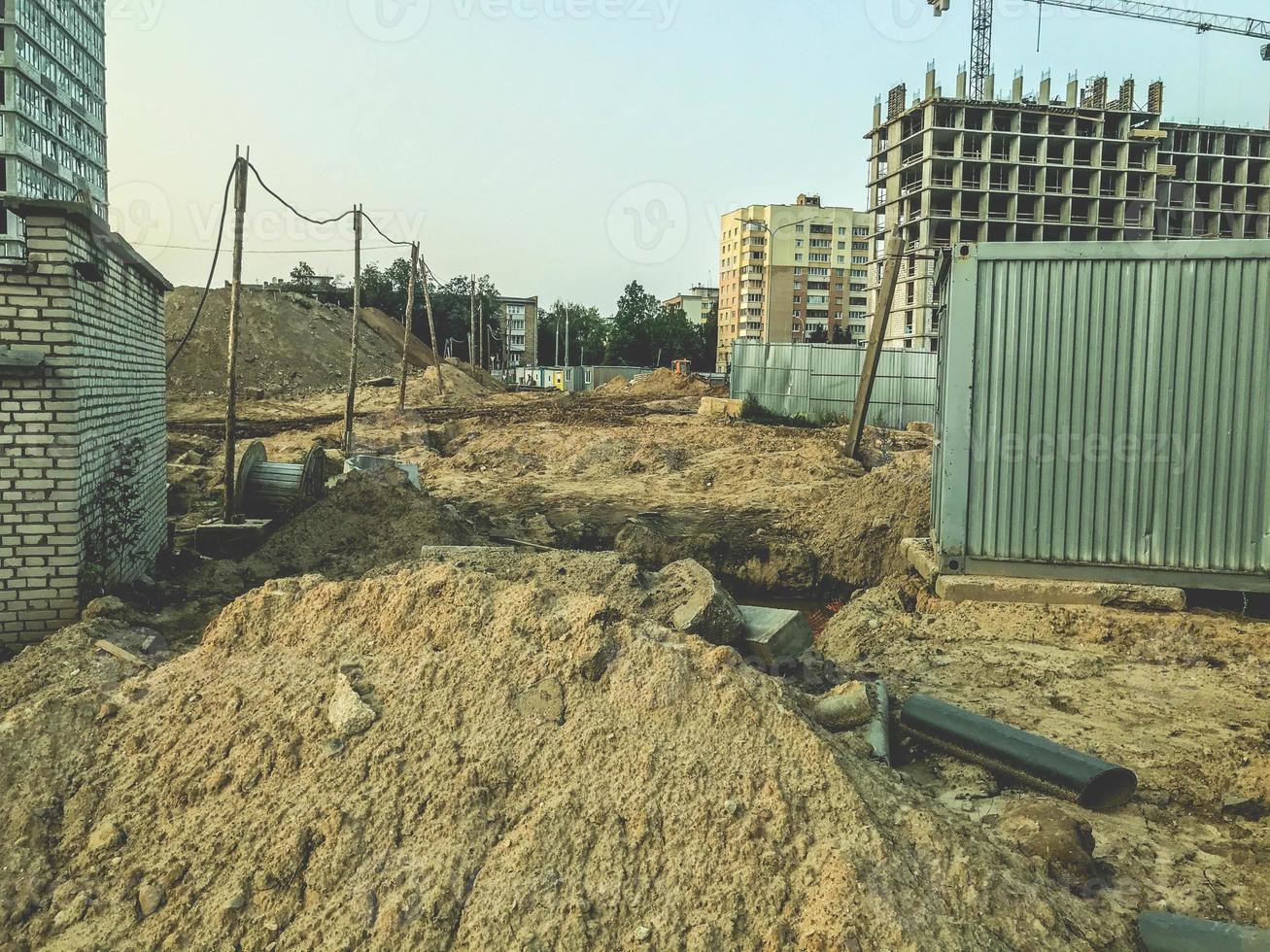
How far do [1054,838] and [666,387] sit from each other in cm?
4202

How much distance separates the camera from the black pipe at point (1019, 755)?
4344 millimetres

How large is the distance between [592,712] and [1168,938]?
2.30 metres

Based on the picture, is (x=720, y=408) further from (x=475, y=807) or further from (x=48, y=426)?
(x=475, y=807)

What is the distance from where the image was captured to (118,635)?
5.51m

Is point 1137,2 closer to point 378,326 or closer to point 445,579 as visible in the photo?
point 378,326

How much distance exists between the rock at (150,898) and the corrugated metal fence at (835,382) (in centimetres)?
2512

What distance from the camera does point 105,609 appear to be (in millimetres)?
5859

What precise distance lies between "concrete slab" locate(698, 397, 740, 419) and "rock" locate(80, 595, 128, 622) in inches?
906

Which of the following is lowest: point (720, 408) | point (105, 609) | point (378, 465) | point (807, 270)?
point (105, 609)

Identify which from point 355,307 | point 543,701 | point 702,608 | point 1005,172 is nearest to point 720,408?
point 355,307

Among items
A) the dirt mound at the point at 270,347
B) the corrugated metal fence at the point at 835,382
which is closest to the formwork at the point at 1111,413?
the corrugated metal fence at the point at 835,382

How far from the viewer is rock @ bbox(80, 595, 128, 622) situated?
19.0 ft

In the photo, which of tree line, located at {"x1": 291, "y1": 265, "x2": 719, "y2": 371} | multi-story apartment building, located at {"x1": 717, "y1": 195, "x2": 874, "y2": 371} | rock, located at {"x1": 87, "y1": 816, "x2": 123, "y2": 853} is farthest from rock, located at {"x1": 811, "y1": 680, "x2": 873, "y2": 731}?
multi-story apartment building, located at {"x1": 717, "y1": 195, "x2": 874, "y2": 371}

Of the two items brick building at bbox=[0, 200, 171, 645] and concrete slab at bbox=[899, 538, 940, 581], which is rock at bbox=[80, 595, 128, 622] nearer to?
brick building at bbox=[0, 200, 171, 645]
